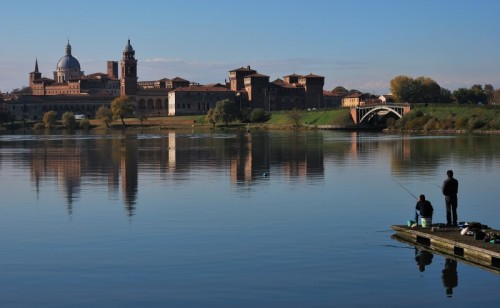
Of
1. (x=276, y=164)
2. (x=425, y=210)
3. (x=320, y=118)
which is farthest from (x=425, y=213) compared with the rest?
(x=320, y=118)

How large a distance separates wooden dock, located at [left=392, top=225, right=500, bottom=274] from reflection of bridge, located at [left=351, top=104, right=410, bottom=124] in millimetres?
108622

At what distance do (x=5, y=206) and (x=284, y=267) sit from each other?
1457cm

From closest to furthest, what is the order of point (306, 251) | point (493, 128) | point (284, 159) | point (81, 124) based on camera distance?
1. point (306, 251)
2. point (284, 159)
3. point (493, 128)
4. point (81, 124)

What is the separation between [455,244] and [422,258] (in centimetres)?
82

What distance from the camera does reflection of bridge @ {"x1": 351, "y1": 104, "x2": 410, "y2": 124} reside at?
131m

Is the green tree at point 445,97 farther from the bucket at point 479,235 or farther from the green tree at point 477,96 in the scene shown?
the bucket at point 479,235

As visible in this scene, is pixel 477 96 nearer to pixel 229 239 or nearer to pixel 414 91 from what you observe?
pixel 414 91

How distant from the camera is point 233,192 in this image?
3494 centimetres

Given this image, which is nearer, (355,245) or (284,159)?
(355,245)

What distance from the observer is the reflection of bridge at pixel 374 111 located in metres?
131

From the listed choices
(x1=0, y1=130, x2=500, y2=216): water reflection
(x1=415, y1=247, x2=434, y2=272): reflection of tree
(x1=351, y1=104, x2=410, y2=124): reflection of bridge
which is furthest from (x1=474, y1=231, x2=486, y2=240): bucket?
(x1=351, y1=104, x2=410, y2=124): reflection of bridge

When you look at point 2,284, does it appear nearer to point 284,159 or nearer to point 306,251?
point 306,251

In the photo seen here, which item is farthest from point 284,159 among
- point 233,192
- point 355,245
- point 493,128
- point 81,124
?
point 81,124

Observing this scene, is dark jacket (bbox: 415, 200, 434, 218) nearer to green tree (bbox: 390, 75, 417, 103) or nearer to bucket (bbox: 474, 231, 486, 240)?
bucket (bbox: 474, 231, 486, 240)
